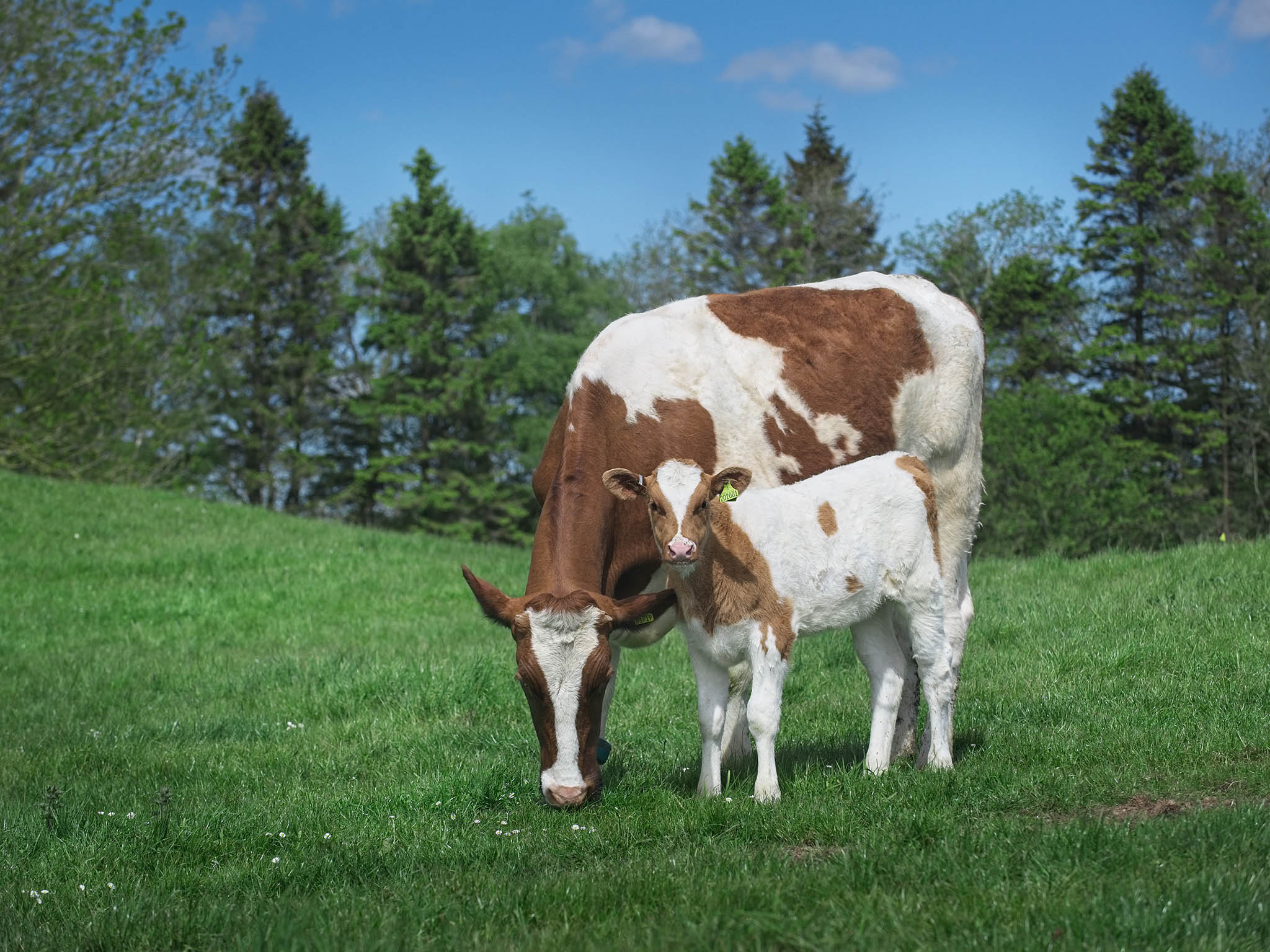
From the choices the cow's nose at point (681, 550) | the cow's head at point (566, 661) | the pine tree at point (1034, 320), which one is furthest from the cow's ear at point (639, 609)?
the pine tree at point (1034, 320)

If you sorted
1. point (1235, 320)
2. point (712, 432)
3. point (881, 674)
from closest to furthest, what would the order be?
point (881, 674), point (712, 432), point (1235, 320)

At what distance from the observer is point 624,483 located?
6.66 meters

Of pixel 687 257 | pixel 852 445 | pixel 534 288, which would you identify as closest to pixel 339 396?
pixel 534 288

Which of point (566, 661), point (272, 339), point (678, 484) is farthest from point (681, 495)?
point (272, 339)

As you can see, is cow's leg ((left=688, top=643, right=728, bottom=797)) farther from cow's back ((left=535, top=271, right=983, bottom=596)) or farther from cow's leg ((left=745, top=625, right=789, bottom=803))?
cow's back ((left=535, top=271, right=983, bottom=596))

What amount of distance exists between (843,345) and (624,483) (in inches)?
98.7

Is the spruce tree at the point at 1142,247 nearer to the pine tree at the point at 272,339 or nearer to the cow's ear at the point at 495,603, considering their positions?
the pine tree at the point at 272,339

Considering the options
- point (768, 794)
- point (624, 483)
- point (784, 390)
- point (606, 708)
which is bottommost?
point (768, 794)

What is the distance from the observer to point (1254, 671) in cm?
831

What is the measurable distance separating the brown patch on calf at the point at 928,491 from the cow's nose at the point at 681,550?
6.64 feet

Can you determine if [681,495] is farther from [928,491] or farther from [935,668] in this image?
[935,668]

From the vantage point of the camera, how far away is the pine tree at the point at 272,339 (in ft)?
150

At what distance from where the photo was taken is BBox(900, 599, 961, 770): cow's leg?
24.0 feet

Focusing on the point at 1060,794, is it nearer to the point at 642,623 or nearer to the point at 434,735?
the point at 642,623
